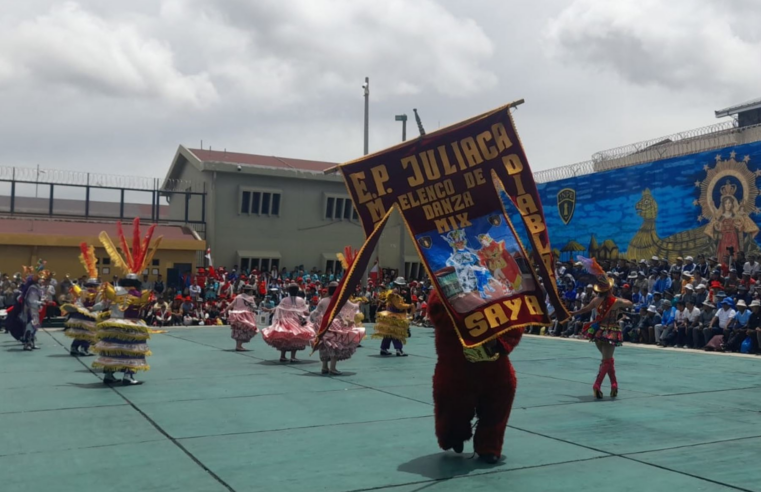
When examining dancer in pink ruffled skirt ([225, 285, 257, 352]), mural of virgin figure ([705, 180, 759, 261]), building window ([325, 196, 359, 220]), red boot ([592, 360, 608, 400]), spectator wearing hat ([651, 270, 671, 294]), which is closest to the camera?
red boot ([592, 360, 608, 400])

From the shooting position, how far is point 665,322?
19.6m

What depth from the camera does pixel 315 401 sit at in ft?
32.9

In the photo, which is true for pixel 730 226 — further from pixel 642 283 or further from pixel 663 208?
pixel 642 283

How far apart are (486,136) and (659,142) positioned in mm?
22717

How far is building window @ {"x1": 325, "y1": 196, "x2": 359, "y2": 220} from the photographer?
38531 mm

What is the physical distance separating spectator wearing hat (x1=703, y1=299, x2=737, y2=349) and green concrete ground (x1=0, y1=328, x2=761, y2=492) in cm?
403

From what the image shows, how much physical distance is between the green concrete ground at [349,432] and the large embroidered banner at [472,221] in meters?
1.31

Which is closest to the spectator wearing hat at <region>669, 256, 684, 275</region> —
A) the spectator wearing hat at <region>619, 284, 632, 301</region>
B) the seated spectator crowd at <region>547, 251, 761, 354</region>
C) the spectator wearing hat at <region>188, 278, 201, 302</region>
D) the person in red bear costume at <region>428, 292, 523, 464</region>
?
the seated spectator crowd at <region>547, 251, 761, 354</region>

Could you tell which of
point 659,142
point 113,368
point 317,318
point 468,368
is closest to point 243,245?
point 659,142

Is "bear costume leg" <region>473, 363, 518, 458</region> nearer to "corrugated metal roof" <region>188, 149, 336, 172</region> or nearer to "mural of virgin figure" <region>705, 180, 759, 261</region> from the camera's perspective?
"mural of virgin figure" <region>705, 180, 759, 261</region>

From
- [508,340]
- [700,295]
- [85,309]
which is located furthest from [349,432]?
[700,295]

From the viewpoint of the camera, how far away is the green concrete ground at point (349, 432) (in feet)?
19.9

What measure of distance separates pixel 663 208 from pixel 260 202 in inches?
747

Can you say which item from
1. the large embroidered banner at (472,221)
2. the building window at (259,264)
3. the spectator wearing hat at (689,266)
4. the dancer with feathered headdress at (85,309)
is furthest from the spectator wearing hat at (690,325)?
the building window at (259,264)
